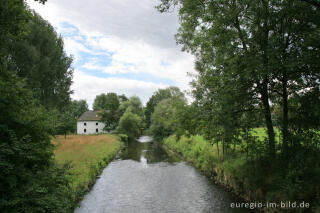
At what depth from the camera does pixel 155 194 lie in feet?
43.1

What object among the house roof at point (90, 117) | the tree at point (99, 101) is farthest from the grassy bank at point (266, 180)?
the tree at point (99, 101)

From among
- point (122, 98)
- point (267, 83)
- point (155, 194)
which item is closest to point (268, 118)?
point (267, 83)

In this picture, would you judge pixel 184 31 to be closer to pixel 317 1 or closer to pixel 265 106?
pixel 265 106

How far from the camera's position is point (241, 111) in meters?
11.0

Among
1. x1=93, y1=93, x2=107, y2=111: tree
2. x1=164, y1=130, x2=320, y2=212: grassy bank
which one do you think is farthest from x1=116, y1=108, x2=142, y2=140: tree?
x1=93, y1=93, x2=107, y2=111: tree

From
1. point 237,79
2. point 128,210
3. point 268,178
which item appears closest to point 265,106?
point 237,79

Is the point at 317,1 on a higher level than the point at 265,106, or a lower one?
higher

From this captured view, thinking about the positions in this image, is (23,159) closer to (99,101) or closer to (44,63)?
(44,63)

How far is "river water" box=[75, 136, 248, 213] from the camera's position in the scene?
10812 millimetres

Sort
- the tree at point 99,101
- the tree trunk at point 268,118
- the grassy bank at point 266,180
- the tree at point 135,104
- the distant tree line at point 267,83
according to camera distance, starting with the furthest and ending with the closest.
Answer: the tree at point 99,101, the tree at point 135,104, the tree trunk at point 268,118, the distant tree line at point 267,83, the grassy bank at point 266,180

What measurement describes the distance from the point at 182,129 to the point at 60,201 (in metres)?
8.24

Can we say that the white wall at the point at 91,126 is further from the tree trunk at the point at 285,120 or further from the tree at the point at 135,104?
the tree trunk at the point at 285,120

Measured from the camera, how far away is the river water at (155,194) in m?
10.8

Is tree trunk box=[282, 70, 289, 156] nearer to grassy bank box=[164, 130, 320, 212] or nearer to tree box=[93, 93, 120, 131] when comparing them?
grassy bank box=[164, 130, 320, 212]
